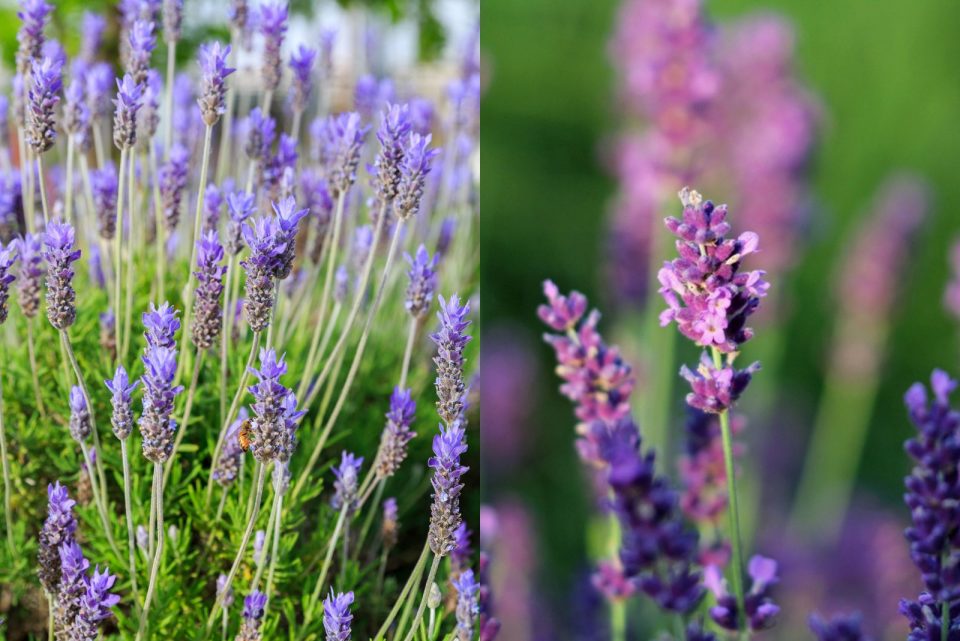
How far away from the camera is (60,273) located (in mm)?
1270

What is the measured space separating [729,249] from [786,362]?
2.94 meters

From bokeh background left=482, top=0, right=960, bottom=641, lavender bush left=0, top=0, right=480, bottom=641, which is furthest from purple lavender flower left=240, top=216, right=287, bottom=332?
bokeh background left=482, top=0, right=960, bottom=641

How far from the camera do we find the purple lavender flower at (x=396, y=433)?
1420 mm

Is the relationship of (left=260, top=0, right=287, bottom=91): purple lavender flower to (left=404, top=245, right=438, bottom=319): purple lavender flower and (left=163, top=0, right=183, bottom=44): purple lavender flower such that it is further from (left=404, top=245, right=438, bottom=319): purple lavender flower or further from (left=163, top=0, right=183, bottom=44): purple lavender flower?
(left=404, top=245, right=438, bottom=319): purple lavender flower

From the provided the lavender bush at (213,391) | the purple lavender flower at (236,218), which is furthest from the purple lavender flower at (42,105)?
the purple lavender flower at (236,218)

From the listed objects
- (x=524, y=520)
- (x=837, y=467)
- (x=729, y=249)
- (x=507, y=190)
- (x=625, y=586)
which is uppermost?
(x=507, y=190)

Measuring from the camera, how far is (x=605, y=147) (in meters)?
3.11

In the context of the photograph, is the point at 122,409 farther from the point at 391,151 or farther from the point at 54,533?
the point at 391,151

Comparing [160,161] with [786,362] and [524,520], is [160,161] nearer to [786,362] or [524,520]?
[524,520]

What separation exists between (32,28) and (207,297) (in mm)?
606

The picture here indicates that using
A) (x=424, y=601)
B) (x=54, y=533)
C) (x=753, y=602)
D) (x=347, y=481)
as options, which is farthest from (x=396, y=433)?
(x=753, y=602)

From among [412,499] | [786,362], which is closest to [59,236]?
[412,499]

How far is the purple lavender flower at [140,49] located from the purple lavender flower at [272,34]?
0.54 ft

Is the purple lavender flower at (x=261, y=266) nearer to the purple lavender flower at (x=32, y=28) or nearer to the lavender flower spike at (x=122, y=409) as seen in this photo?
the lavender flower spike at (x=122, y=409)
